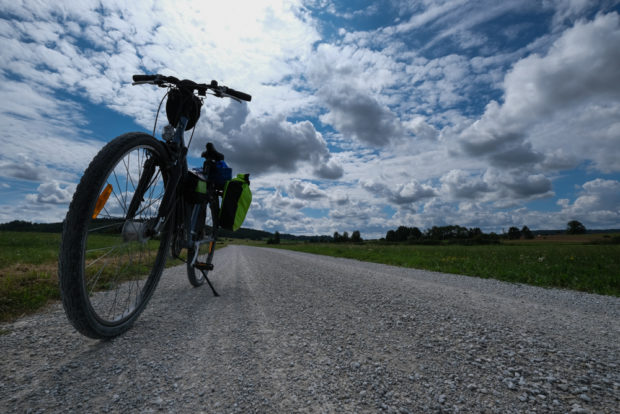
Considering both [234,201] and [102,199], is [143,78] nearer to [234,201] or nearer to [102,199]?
[234,201]

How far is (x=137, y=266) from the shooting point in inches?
139

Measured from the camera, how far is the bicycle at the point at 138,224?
7.46 feet

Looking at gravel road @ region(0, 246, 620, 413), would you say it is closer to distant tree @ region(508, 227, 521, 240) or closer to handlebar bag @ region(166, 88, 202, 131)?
handlebar bag @ region(166, 88, 202, 131)

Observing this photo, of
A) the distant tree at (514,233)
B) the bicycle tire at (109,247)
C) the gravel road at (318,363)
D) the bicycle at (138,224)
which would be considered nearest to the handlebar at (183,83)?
the bicycle at (138,224)

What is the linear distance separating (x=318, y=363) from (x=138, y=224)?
2.64 meters

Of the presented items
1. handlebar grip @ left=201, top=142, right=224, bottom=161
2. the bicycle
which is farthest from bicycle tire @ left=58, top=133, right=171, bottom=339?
handlebar grip @ left=201, top=142, right=224, bottom=161

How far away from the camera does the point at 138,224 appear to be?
333cm

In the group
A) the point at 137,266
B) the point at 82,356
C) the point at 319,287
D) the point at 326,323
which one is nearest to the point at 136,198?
the point at 137,266

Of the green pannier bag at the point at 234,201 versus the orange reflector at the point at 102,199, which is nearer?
the orange reflector at the point at 102,199

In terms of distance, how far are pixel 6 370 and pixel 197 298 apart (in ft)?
8.56

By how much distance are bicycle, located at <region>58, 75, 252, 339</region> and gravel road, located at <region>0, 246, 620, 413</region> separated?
381 mm

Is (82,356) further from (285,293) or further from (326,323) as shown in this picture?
(285,293)

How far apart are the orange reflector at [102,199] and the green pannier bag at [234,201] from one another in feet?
7.46

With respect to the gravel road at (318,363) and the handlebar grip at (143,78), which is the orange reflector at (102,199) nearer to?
the gravel road at (318,363)
